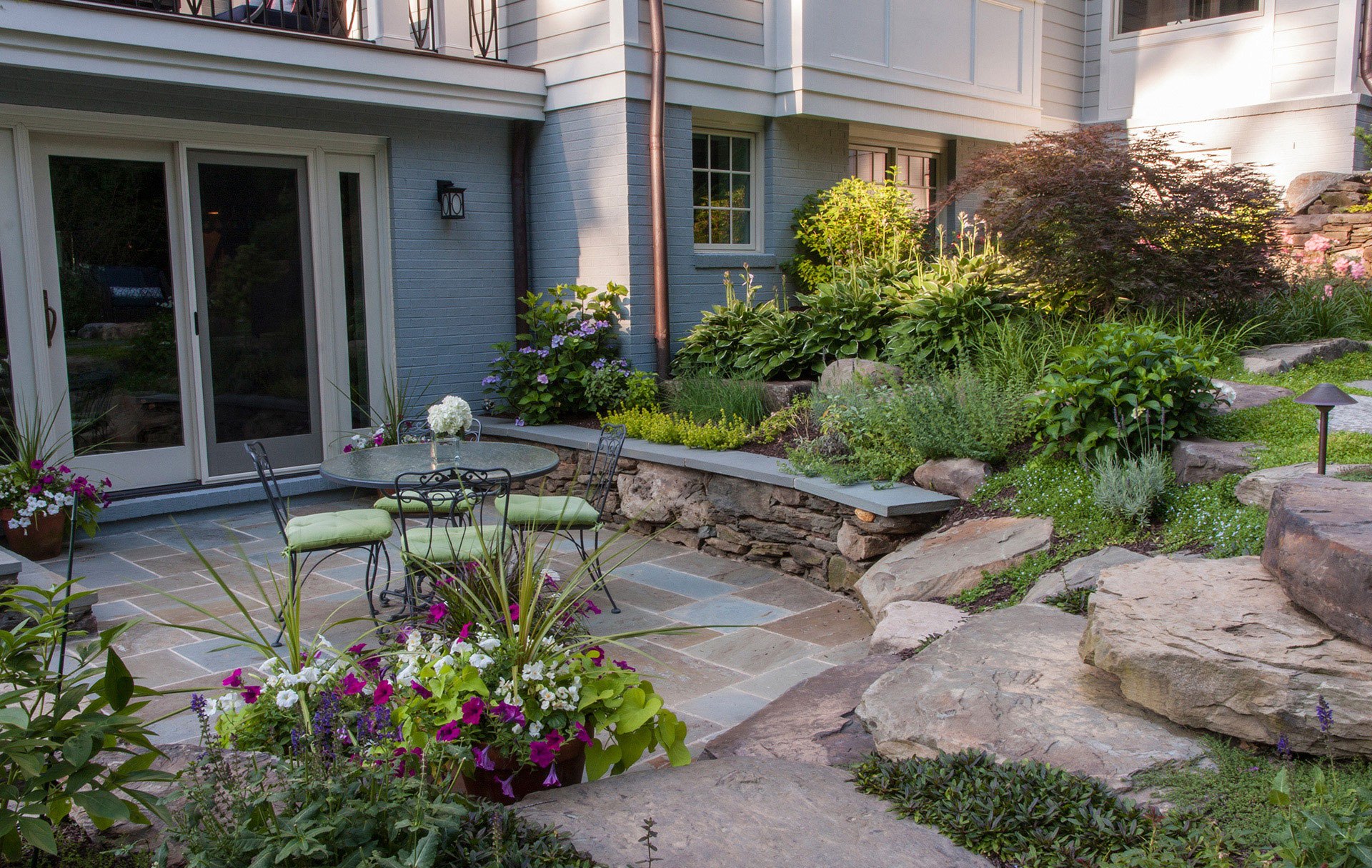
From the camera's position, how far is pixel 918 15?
930 centimetres

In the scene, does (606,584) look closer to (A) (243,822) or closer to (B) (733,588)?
(B) (733,588)

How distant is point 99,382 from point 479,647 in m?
5.35

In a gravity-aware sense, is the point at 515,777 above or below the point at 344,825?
below

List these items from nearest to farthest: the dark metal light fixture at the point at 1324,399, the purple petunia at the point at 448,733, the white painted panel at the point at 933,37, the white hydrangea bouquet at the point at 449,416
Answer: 1. the purple petunia at the point at 448,733
2. the dark metal light fixture at the point at 1324,399
3. the white hydrangea bouquet at the point at 449,416
4. the white painted panel at the point at 933,37

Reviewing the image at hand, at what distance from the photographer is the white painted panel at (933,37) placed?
9.19 m

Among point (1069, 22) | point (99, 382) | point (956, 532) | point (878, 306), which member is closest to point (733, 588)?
point (956, 532)

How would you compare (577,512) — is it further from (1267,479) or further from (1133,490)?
(1267,479)

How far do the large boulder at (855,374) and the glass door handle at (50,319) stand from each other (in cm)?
478

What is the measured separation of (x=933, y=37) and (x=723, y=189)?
2564mm

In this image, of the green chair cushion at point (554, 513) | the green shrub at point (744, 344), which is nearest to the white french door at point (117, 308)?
the green chair cushion at point (554, 513)

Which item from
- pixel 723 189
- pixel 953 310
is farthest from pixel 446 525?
pixel 723 189

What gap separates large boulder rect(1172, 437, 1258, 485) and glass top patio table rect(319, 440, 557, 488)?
9.45 ft

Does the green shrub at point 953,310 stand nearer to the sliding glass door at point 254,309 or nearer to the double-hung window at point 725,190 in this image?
the double-hung window at point 725,190

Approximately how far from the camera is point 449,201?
7820 mm
